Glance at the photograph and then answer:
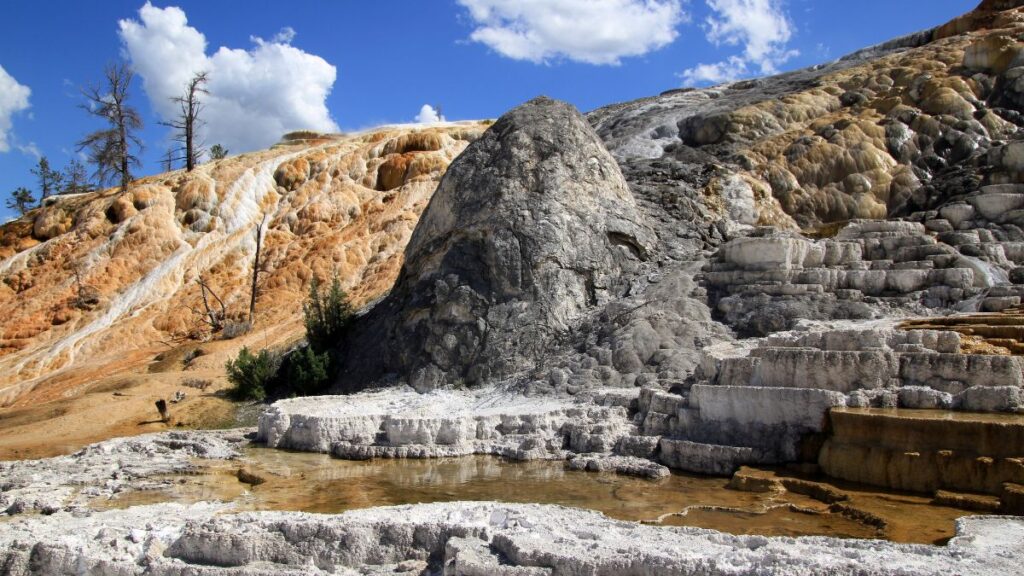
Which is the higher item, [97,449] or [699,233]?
[699,233]

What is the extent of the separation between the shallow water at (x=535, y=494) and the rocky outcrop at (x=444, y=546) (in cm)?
68

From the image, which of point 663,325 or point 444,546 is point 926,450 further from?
point 663,325

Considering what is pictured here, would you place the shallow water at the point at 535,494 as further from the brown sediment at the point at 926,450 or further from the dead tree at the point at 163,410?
the dead tree at the point at 163,410

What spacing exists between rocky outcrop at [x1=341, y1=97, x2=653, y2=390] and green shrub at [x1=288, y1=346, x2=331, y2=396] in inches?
18.0

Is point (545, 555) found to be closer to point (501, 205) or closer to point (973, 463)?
point (973, 463)

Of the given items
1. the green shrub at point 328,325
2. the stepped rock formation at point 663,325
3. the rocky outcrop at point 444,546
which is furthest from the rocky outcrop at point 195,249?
the rocky outcrop at point 444,546

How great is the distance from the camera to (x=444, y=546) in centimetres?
630

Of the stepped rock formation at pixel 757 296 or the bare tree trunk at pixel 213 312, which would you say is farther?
the bare tree trunk at pixel 213 312

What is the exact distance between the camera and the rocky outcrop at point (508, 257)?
13852 millimetres

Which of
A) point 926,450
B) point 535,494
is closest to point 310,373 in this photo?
point 535,494

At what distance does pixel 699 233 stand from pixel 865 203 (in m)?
5.68

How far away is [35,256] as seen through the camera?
27.5m

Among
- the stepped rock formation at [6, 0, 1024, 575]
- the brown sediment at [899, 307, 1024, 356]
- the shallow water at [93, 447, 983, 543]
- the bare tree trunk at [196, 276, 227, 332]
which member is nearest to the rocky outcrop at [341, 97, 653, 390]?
the stepped rock formation at [6, 0, 1024, 575]

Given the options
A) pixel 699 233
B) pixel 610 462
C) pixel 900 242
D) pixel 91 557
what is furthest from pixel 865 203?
pixel 91 557
